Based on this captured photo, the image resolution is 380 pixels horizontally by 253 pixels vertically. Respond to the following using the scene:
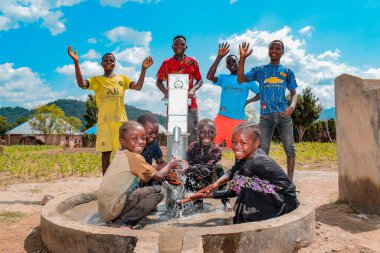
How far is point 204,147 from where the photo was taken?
421cm

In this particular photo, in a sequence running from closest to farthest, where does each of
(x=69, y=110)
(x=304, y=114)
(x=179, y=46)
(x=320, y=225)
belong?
1. (x=320, y=225)
2. (x=179, y=46)
3. (x=304, y=114)
4. (x=69, y=110)

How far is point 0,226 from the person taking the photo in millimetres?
4113

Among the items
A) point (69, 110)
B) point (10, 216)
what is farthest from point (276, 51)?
point (69, 110)

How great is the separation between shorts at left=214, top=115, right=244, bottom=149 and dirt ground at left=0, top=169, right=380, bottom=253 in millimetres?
1583

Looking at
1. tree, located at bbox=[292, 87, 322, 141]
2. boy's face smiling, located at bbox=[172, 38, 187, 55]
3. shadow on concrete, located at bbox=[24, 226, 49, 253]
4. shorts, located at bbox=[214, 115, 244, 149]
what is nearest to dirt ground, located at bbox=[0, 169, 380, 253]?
shadow on concrete, located at bbox=[24, 226, 49, 253]

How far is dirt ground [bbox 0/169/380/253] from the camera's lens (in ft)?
11.0

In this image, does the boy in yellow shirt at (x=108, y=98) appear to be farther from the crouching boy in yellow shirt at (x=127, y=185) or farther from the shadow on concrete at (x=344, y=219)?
the shadow on concrete at (x=344, y=219)

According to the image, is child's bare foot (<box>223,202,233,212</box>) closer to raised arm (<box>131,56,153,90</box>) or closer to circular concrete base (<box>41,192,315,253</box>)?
circular concrete base (<box>41,192,315,253</box>)

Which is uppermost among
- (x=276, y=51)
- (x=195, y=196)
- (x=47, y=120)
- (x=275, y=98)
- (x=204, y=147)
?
(x=47, y=120)

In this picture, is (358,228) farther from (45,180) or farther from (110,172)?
(45,180)

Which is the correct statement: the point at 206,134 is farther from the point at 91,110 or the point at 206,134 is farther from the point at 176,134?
the point at 91,110

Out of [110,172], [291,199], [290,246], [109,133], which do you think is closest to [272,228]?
[290,246]

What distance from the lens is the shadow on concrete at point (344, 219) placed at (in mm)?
3986

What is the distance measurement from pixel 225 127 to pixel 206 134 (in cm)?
161
